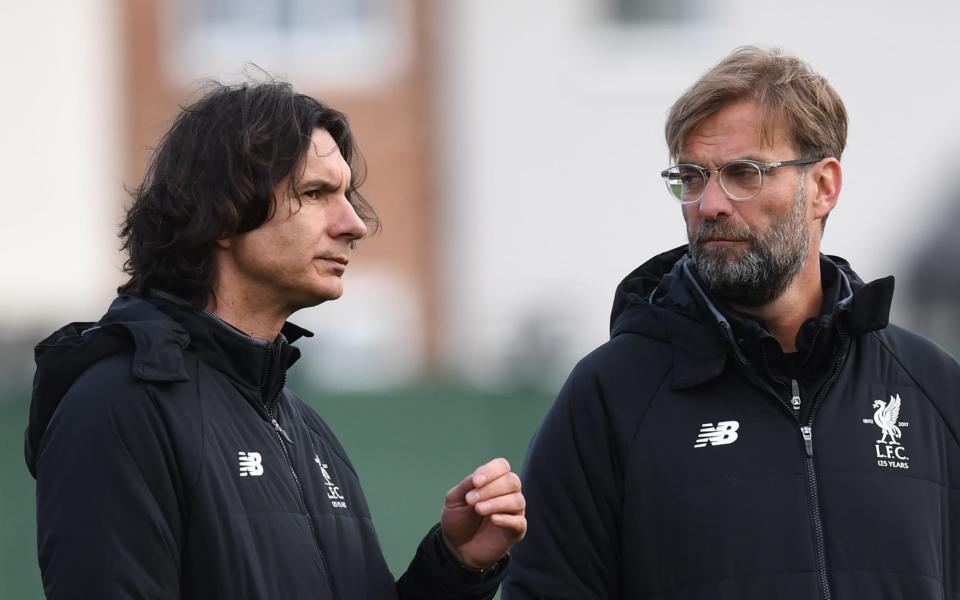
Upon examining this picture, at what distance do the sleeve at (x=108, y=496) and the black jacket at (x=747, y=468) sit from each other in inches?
40.2

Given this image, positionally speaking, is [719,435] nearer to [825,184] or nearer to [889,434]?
[889,434]

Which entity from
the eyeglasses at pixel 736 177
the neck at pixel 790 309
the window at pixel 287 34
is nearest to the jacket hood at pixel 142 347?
the eyeglasses at pixel 736 177

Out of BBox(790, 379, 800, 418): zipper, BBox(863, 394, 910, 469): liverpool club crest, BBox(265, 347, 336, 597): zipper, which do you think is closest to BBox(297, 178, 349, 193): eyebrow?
BBox(265, 347, 336, 597): zipper

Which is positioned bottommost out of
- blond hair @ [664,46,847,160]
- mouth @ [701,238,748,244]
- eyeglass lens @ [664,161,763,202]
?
mouth @ [701,238,748,244]

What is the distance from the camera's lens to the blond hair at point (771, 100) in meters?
4.48

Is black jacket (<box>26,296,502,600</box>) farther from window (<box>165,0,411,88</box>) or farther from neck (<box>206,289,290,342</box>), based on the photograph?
window (<box>165,0,411,88</box>)

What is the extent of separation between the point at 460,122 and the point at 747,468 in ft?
52.3

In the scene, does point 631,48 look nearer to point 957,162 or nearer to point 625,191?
point 625,191

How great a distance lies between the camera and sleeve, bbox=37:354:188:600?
3.50m

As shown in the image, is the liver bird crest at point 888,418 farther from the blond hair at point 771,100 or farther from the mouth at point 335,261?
the mouth at point 335,261

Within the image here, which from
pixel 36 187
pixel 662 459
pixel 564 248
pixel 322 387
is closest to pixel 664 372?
pixel 662 459

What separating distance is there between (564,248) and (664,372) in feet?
48.5

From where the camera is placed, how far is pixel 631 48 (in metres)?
19.2

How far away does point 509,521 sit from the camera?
3.89 meters
